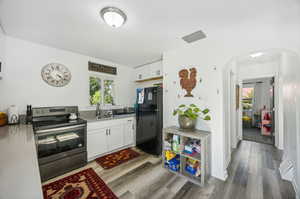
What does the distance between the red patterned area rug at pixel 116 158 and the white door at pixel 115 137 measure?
0.17m

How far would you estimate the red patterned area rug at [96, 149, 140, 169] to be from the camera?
7.55 feet

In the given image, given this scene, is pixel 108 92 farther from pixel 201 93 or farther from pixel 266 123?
pixel 266 123

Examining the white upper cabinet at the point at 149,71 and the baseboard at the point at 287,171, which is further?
the white upper cabinet at the point at 149,71

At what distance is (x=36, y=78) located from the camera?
2270 millimetres

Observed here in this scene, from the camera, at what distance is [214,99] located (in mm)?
1979

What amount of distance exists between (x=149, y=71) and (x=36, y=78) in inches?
100

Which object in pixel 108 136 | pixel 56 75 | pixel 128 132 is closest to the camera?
pixel 56 75

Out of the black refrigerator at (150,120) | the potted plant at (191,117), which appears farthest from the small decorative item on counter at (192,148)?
the black refrigerator at (150,120)

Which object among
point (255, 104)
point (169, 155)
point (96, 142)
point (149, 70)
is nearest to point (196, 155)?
point (169, 155)

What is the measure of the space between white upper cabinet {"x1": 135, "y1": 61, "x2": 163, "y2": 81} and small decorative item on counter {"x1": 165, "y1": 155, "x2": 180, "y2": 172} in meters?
2.07

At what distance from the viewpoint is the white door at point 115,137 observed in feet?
8.87

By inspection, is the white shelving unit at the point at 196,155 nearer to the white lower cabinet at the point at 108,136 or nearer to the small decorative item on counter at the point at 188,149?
the small decorative item on counter at the point at 188,149

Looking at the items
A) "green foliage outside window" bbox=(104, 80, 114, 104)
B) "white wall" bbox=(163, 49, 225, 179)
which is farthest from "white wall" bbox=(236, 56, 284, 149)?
"green foliage outside window" bbox=(104, 80, 114, 104)

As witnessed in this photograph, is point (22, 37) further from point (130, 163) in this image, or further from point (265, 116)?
point (265, 116)
